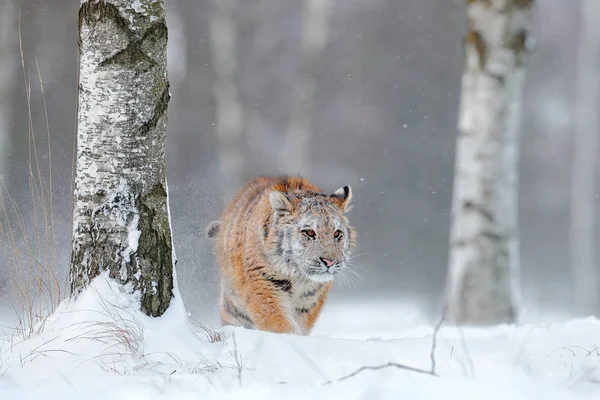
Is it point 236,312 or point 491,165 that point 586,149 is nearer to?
point 491,165

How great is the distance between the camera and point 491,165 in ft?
24.7

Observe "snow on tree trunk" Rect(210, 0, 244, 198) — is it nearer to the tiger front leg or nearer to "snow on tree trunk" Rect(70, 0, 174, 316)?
the tiger front leg

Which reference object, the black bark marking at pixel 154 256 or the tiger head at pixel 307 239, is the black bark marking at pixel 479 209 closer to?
the tiger head at pixel 307 239

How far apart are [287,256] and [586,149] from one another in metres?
22.3

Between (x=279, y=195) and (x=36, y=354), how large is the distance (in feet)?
8.29

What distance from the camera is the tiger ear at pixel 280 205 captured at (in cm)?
608

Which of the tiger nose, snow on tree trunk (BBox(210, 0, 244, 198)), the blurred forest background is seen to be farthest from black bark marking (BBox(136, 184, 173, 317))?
snow on tree trunk (BBox(210, 0, 244, 198))

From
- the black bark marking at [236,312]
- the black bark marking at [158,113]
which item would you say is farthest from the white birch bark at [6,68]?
the black bark marking at [158,113]

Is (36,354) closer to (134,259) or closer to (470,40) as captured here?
(134,259)

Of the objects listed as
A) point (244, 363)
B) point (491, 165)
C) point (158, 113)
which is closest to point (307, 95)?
point (491, 165)

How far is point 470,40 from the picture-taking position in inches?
304

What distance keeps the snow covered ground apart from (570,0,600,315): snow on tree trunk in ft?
71.4

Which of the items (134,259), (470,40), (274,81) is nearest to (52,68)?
(274,81)

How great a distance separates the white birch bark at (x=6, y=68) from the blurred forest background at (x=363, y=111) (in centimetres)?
5
